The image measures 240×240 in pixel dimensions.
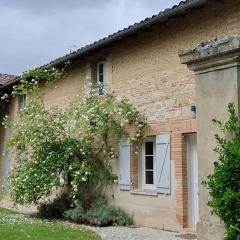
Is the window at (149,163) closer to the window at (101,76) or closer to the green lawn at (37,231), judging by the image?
the green lawn at (37,231)

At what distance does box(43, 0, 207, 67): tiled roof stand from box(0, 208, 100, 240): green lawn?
503cm

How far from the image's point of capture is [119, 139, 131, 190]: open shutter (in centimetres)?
1296

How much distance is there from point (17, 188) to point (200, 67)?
9.85 m

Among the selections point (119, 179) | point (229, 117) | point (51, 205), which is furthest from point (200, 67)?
point (51, 205)

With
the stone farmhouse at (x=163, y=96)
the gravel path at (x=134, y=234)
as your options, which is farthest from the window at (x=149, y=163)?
the gravel path at (x=134, y=234)

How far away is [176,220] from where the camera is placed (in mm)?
11227

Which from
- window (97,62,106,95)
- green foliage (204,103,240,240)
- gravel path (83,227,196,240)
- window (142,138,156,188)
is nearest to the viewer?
green foliage (204,103,240,240)

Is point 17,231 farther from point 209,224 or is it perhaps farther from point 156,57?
point 209,224

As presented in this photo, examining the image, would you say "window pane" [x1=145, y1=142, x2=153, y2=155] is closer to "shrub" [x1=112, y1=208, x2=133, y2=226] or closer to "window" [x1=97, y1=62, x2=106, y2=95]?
"shrub" [x1=112, y1=208, x2=133, y2=226]

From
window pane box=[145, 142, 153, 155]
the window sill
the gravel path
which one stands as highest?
window pane box=[145, 142, 153, 155]

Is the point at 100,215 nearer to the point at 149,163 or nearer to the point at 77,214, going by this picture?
the point at 77,214

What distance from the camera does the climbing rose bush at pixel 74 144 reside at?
43.6ft

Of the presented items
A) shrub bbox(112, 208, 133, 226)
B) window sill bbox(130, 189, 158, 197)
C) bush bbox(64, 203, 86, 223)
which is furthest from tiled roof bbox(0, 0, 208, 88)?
shrub bbox(112, 208, 133, 226)

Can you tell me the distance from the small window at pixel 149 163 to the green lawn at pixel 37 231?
2357 millimetres
